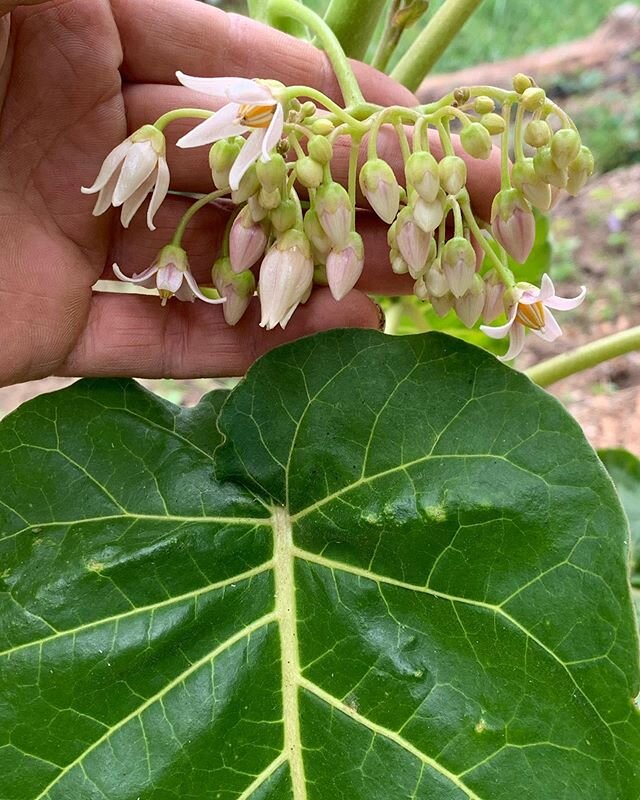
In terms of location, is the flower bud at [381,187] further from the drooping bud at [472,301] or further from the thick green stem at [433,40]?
the thick green stem at [433,40]

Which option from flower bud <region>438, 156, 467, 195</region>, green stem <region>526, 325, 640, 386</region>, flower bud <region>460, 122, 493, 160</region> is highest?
flower bud <region>460, 122, 493, 160</region>

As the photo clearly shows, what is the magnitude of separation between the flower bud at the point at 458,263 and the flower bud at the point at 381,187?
0.06m

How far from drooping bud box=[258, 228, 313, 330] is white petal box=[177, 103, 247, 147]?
11cm

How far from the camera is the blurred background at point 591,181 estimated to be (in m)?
2.53

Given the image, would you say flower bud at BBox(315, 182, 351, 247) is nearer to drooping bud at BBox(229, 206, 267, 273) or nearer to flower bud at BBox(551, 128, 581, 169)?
drooping bud at BBox(229, 206, 267, 273)

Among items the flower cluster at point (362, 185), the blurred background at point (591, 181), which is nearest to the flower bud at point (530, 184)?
the flower cluster at point (362, 185)

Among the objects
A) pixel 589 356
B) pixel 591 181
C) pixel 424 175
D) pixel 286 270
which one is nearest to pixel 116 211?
pixel 286 270

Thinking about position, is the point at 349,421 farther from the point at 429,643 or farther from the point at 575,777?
the point at 575,777

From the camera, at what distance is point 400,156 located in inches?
38.8

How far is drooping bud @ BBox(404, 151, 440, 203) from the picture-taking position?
2.39 feet

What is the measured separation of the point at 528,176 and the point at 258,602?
0.49 metres

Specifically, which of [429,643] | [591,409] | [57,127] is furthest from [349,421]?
[591,409]

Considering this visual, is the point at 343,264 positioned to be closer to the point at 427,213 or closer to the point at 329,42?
the point at 427,213

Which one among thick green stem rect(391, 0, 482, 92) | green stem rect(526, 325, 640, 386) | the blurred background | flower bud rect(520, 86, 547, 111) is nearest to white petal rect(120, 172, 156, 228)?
flower bud rect(520, 86, 547, 111)
